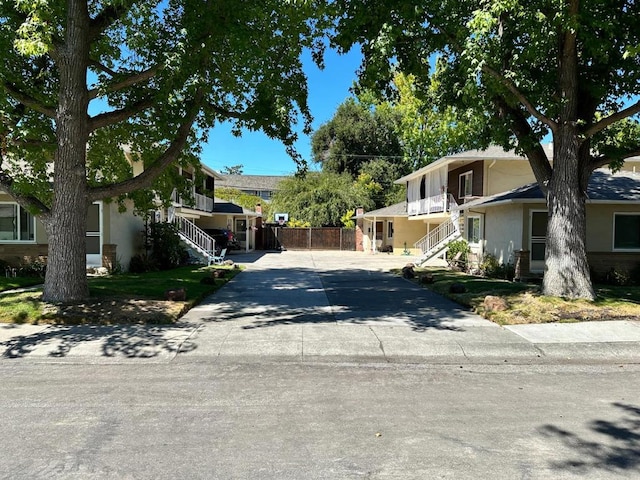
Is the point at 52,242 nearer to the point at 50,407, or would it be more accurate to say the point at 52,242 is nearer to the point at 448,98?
the point at 50,407

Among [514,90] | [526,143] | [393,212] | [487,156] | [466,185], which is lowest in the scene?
[393,212]

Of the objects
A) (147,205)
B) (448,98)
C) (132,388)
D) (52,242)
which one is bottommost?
(132,388)

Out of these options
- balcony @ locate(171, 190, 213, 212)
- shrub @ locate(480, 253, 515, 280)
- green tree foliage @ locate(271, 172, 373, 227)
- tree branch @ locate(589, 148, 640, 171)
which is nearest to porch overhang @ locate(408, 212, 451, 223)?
shrub @ locate(480, 253, 515, 280)

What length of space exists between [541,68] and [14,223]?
1739 cm

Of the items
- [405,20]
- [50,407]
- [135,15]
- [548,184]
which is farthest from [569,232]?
[135,15]

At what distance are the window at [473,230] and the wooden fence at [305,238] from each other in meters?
16.4

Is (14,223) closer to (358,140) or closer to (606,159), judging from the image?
(606,159)

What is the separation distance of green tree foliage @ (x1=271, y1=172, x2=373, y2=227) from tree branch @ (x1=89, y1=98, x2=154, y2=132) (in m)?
28.6

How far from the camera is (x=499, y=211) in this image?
18.2 metres

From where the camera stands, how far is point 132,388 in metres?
5.45

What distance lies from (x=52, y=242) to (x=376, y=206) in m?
37.1


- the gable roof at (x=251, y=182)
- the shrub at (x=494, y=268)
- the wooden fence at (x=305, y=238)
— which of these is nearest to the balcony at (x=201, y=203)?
the wooden fence at (x=305, y=238)

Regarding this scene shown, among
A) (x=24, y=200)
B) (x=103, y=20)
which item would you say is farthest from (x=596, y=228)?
(x=24, y=200)

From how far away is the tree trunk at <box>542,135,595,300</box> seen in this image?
Answer: 33.4 feet
